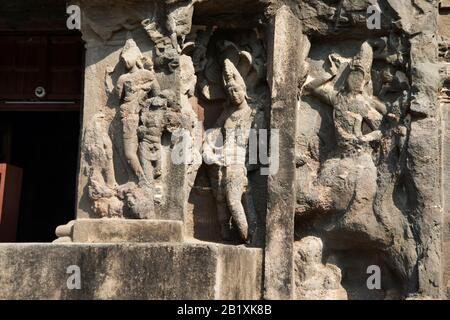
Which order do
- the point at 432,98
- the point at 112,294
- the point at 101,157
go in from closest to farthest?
1. the point at 112,294
2. the point at 101,157
3. the point at 432,98

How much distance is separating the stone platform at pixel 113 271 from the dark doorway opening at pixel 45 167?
5841 millimetres

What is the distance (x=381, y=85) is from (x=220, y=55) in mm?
1647

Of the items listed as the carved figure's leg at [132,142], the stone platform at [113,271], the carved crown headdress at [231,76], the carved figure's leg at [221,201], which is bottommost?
the stone platform at [113,271]

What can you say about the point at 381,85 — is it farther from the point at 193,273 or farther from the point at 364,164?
the point at 193,273

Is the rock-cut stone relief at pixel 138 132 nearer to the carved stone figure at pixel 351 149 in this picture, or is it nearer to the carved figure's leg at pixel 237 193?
the carved figure's leg at pixel 237 193

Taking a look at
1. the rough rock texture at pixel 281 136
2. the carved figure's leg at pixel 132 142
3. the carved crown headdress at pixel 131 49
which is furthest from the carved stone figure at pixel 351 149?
the carved crown headdress at pixel 131 49

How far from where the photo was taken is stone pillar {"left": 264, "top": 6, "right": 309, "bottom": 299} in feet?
24.5

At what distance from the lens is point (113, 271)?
20.8 feet

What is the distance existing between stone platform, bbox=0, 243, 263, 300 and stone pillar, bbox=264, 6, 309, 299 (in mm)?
1193


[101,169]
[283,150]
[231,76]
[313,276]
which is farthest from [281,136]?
[101,169]

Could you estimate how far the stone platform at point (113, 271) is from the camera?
20.7ft

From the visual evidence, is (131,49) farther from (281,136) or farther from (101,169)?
(281,136)

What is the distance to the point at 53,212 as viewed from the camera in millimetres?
12852

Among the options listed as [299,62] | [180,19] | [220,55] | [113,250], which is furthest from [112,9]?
[113,250]
